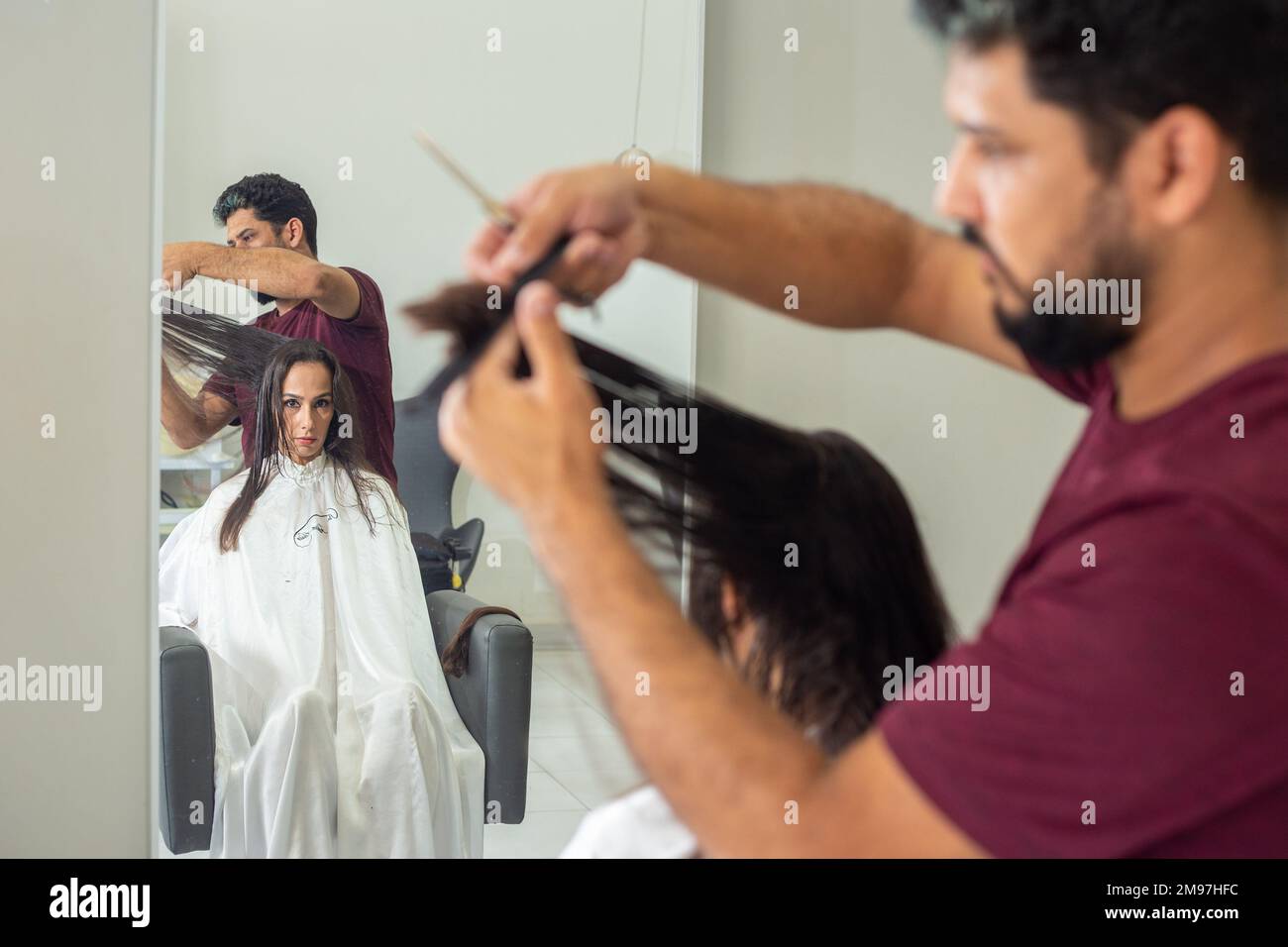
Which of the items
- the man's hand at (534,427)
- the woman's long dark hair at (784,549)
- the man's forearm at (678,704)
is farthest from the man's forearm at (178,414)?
the man's forearm at (678,704)

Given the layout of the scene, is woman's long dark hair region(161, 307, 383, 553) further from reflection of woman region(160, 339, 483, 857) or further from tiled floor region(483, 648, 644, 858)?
tiled floor region(483, 648, 644, 858)

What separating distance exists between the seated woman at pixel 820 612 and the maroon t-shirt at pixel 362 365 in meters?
1.26

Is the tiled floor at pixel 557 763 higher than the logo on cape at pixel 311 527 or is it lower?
lower

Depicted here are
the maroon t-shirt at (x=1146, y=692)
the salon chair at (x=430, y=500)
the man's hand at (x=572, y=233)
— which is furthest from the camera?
the salon chair at (x=430, y=500)

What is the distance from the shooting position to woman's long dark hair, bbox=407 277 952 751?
4.29 feet

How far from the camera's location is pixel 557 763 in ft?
8.63

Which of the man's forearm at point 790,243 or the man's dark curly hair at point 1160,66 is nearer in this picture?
the man's dark curly hair at point 1160,66

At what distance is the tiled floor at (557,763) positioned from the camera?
2588mm

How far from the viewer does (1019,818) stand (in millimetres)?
799

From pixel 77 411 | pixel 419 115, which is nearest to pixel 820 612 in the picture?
pixel 419 115

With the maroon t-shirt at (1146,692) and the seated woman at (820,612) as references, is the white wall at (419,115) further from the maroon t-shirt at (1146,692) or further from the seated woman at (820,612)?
the maroon t-shirt at (1146,692)

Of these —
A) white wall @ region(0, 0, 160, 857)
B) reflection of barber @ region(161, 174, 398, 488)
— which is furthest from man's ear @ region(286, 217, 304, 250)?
white wall @ region(0, 0, 160, 857)

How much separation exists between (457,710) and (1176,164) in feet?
6.49
